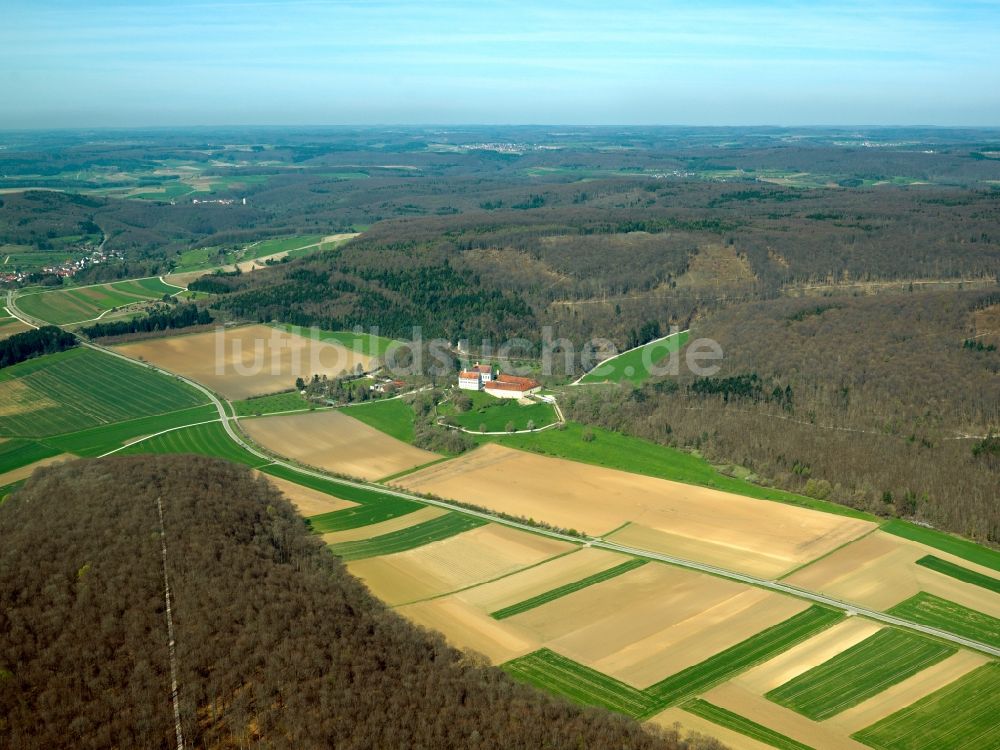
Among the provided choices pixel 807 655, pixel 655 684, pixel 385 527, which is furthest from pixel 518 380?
pixel 655 684

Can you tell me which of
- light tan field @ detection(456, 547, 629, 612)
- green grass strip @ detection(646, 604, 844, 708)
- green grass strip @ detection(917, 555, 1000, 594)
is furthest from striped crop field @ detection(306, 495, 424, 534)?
green grass strip @ detection(917, 555, 1000, 594)

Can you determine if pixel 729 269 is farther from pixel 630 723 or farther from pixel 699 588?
pixel 630 723

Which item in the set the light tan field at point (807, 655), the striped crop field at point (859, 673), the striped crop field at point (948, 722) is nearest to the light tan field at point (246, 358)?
the light tan field at point (807, 655)

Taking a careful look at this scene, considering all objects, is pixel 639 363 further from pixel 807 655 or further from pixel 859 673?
pixel 859 673

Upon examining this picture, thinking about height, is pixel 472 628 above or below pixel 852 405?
below

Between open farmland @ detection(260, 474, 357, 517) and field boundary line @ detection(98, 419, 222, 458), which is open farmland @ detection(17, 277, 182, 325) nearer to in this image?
field boundary line @ detection(98, 419, 222, 458)

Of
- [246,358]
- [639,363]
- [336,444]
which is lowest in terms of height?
[336,444]

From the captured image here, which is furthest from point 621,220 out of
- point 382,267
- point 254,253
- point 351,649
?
point 351,649


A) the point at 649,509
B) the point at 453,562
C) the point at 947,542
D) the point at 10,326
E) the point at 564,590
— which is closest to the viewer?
the point at 564,590
